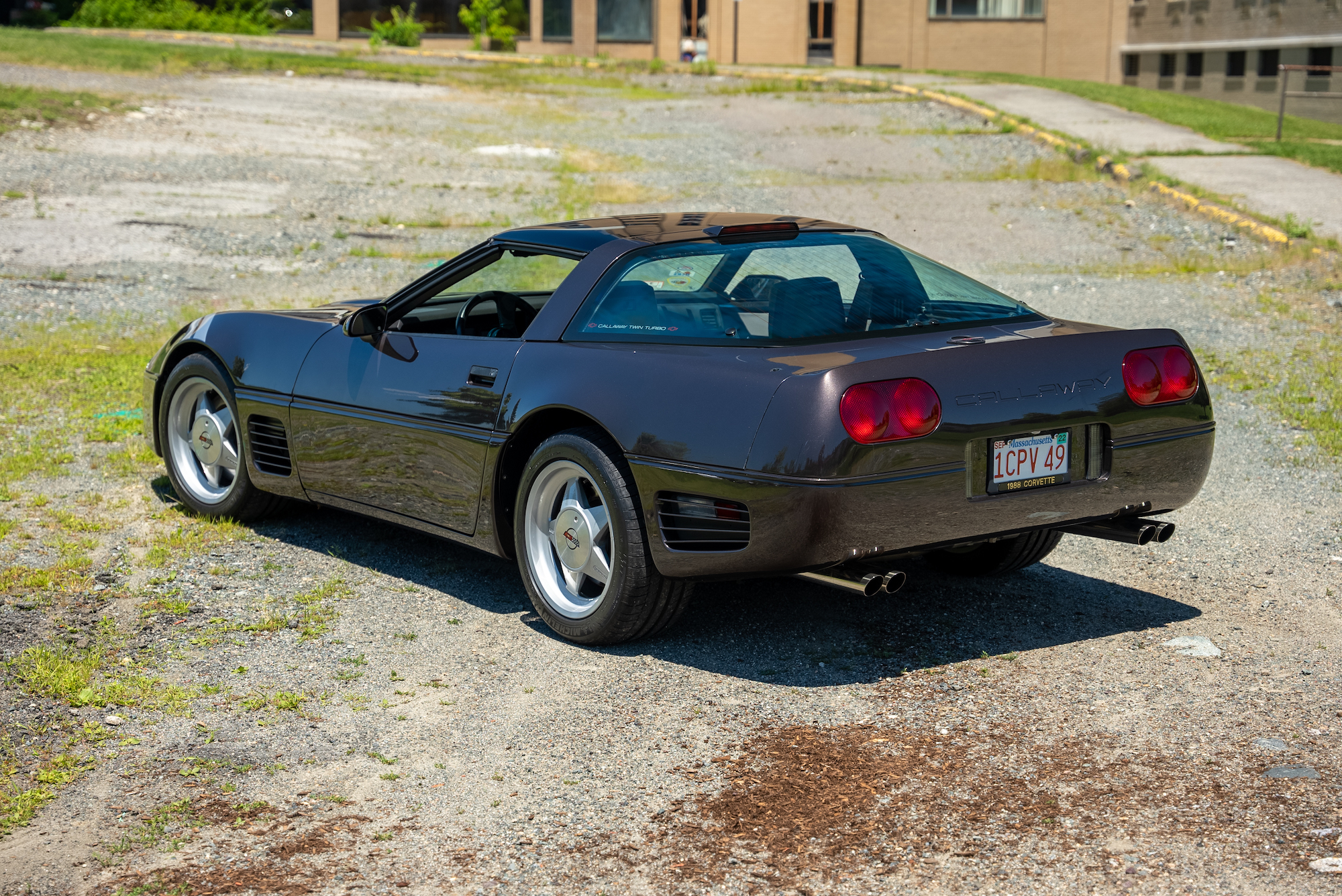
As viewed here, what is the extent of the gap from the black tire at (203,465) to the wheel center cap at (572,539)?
1.87 m

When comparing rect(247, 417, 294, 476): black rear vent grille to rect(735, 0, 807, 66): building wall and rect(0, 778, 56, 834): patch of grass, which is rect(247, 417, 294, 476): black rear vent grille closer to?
rect(0, 778, 56, 834): patch of grass

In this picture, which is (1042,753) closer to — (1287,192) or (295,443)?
(295,443)

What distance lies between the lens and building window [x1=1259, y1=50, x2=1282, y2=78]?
134ft

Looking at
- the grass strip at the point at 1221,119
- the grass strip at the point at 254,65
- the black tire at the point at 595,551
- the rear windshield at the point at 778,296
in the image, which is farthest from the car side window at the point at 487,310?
the grass strip at the point at 254,65

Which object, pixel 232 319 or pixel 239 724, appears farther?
pixel 232 319

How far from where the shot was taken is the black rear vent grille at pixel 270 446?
5781 mm

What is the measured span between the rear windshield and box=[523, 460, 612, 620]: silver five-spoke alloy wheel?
506 millimetres

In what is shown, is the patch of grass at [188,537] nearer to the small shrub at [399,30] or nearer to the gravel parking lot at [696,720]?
the gravel parking lot at [696,720]

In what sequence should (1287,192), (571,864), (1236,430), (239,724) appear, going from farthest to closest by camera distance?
1. (1287,192)
2. (1236,430)
3. (239,724)
4. (571,864)

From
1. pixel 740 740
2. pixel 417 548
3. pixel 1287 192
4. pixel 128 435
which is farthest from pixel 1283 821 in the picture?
pixel 1287 192

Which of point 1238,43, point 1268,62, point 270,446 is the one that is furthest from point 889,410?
point 1238,43

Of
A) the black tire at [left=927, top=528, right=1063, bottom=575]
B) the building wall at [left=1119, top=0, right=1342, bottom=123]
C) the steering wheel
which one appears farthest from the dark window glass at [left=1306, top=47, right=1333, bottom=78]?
the steering wheel

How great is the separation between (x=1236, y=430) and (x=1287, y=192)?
10722 millimetres

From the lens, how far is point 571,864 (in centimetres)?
317
